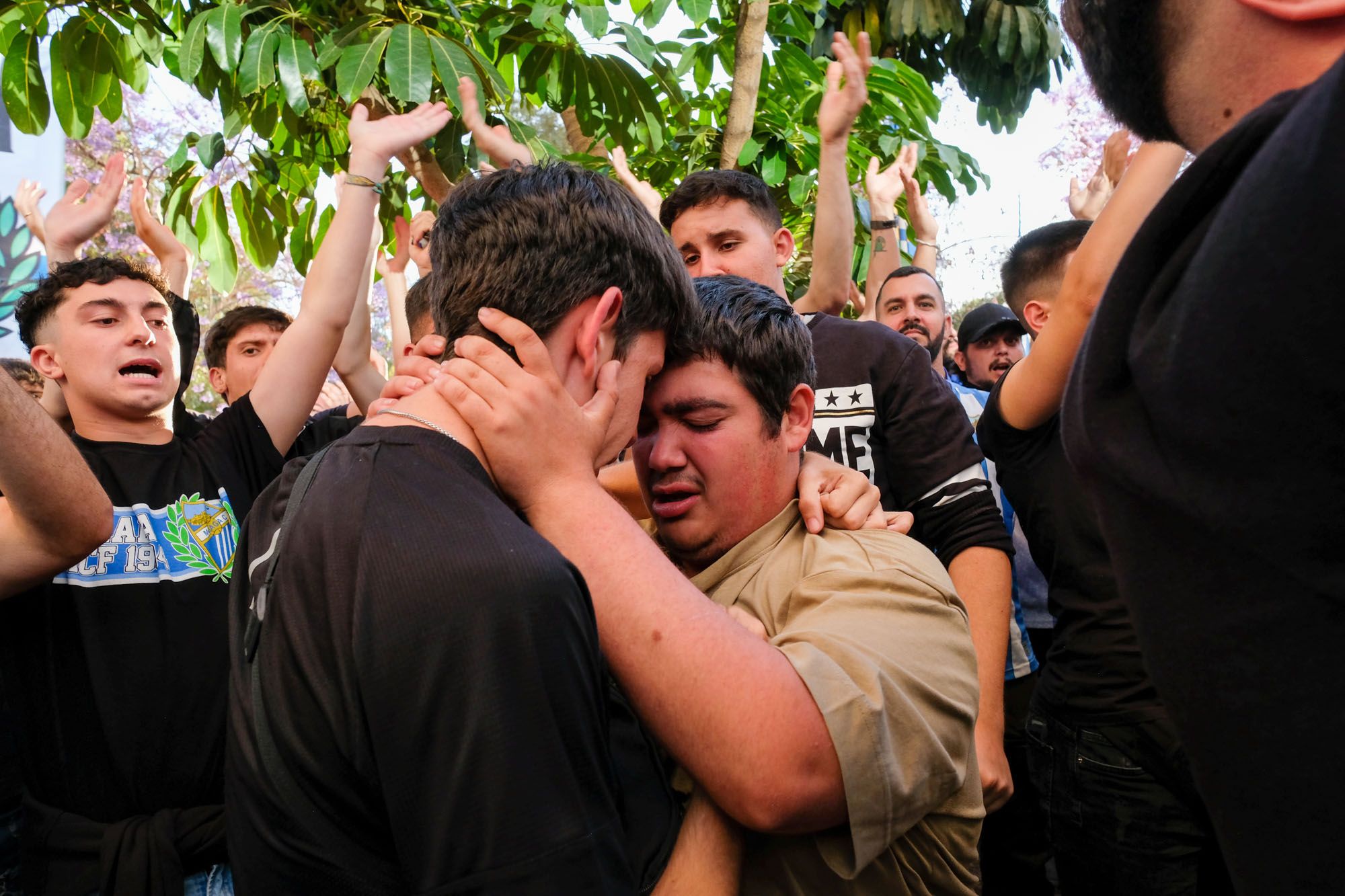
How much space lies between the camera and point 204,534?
2578 mm

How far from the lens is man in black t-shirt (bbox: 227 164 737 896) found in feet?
3.27

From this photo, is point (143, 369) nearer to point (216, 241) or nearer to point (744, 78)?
point (216, 241)

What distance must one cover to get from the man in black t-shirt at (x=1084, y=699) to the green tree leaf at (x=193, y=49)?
8.08ft

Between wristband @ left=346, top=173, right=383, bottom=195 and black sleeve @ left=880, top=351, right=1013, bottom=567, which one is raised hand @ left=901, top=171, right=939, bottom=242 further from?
wristband @ left=346, top=173, right=383, bottom=195

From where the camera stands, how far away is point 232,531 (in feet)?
8.71

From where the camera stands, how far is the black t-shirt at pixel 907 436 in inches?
101

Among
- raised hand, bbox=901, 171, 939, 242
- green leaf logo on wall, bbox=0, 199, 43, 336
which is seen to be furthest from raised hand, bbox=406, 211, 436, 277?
green leaf logo on wall, bbox=0, 199, 43, 336

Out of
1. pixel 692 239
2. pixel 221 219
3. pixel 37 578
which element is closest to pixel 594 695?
pixel 37 578

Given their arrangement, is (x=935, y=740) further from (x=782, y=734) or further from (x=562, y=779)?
(x=562, y=779)

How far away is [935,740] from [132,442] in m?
2.36

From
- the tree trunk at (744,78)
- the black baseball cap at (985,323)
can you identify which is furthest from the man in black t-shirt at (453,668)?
the black baseball cap at (985,323)

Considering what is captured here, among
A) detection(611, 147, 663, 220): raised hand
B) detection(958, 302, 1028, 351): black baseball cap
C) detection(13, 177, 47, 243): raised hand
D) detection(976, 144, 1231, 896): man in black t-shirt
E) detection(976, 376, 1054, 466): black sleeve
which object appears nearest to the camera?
detection(976, 144, 1231, 896): man in black t-shirt

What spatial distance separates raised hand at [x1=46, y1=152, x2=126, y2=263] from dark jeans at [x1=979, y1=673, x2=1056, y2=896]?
11.8 feet

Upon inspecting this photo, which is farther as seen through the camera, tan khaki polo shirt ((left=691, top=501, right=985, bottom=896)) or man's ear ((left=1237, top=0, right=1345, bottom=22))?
tan khaki polo shirt ((left=691, top=501, right=985, bottom=896))
